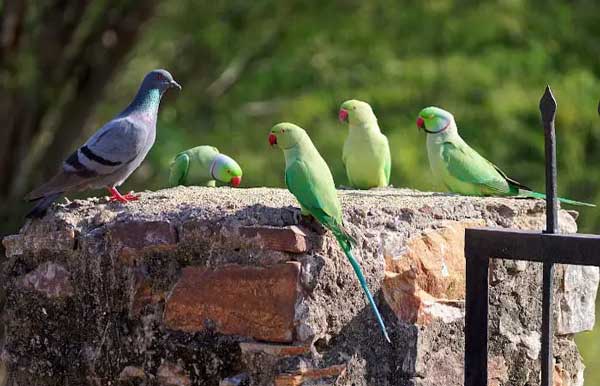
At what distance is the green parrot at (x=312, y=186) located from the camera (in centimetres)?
229

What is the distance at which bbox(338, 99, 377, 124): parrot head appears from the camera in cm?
353

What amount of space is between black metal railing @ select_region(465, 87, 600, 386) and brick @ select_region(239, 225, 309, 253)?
0.35 m

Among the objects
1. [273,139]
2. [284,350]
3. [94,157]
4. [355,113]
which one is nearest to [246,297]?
[284,350]

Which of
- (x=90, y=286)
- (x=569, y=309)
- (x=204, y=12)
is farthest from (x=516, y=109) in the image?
(x=90, y=286)

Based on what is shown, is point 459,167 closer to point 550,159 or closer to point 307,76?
point 550,159

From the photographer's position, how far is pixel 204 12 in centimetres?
923

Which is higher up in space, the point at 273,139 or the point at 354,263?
the point at 273,139

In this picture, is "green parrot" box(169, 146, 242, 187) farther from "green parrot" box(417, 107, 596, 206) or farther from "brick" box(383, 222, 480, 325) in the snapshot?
"brick" box(383, 222, 480, 325)

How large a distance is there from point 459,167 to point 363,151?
0.36 m

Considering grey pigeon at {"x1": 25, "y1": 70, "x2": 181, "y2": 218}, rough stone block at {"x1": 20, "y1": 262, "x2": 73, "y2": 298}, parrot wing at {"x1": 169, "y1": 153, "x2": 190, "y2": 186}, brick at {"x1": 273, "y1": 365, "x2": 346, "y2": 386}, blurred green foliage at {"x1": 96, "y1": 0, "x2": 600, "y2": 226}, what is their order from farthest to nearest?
1. blurred green foliage at {"x1": 96, "y1": 0, "x2": 600, "y2": 226}
2. parrot wing at {"x1": 169, "y1": 153, "x2": 190, "y2": 186}
3. grey pigeon at {"x1": 25, "y1": 70, "x2": 181, "y2": 218}
4. rough stone block at {"x1": 20, "y1": 262, "x2": 73, "y2": 298}
5. brick at {"x1": 273, "y1": 365, "x2": 346, "y2": 386}

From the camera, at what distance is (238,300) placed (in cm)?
230

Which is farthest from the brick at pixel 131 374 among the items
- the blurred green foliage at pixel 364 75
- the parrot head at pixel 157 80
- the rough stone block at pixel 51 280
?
the blurred green foliage at pixel 364 75

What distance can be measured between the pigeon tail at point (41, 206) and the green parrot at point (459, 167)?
3.91 feet

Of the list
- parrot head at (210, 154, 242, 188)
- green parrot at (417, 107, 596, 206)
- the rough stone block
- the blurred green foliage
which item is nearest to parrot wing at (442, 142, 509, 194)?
green parrot at (417, 107, 596, 206)
